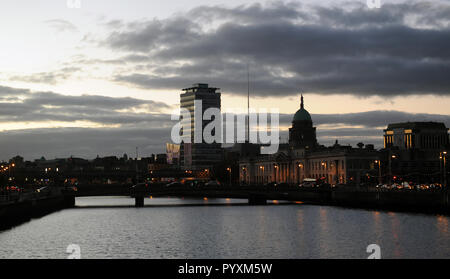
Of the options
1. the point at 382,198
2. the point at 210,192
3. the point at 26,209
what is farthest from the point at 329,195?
the point at 26,209

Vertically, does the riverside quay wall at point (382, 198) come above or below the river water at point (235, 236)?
above

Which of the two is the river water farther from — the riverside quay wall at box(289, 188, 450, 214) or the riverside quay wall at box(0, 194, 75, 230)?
the riverside quay wall at box(289, 188, 450, 214)

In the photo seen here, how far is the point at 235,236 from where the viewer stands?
76000 millimetres

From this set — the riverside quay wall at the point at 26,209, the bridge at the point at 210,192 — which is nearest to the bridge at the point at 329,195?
the bridge at the point at 210,192

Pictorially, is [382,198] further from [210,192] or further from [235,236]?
[235,236]

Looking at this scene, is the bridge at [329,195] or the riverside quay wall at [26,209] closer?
the riverside quay wall at [26,209]

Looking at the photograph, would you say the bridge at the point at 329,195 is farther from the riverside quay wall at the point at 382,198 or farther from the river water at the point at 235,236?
the river water at the point at 235,236

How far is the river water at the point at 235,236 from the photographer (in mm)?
60938

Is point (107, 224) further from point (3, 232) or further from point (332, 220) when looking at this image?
point (332, 220)

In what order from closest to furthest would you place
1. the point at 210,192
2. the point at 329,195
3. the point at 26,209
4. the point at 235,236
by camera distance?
1. the point at 235,236
2. the point at 26,209
3. the point at 329,195
4. the point at 210,192

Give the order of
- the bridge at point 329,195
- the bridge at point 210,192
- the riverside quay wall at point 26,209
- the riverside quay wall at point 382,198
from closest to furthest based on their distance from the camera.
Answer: the riverside quay wall at point 26,209, the riverside quay wall at point 382,198, the bridge at point 329,195, the bridge at point 210,192

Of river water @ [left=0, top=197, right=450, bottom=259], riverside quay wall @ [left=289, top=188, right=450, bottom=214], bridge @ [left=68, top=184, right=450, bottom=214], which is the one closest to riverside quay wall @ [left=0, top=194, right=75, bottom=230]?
river water @ [left=0, top=197, right=450, bottom=259]

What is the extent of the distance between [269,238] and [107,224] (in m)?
28.8
